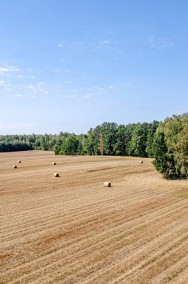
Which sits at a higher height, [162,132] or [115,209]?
[162,132]

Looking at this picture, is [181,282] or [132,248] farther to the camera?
[132,248]

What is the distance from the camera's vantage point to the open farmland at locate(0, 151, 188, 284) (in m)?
15.8

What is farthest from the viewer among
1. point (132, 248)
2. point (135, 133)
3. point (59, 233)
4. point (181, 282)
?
point (135, 133)

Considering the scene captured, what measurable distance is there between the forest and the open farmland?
8.74 metres

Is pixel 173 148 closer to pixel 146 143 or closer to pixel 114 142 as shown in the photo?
pixel 146 143

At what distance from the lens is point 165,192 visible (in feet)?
124

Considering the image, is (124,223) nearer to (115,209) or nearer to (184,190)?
(115,209)

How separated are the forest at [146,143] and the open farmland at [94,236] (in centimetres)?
874

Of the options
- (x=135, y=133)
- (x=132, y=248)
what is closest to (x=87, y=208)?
(x=132, y=248)

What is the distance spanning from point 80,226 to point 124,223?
10.5ft

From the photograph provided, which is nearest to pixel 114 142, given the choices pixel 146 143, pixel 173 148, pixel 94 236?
pixel 146 143

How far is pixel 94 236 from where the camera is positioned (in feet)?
69.9

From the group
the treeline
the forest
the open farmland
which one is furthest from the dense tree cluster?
the treeline

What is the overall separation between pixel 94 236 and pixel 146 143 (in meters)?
89.9
